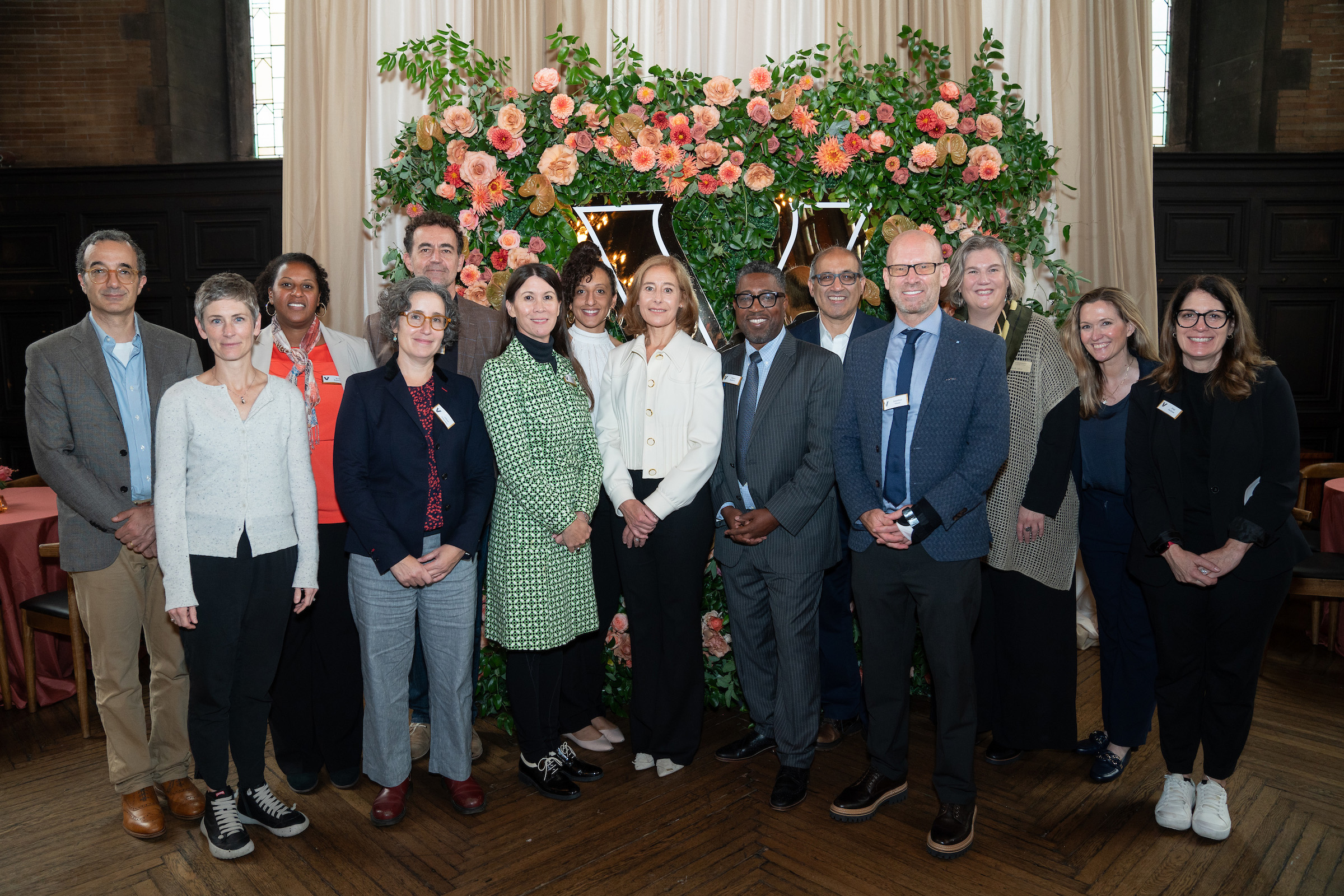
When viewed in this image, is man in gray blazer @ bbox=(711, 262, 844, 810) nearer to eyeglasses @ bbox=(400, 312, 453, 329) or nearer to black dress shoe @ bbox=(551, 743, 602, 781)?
black dress shoe @ bbox=(551, 743, 602, 781)

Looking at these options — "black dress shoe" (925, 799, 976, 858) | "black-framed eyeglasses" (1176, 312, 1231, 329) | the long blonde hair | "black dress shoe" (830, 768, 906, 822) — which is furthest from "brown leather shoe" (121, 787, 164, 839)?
"black-framed eyeglasses" (1176, 312, 1231, 329)

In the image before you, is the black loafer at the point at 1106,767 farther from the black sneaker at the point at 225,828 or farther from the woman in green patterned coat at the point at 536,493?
the black sneaker at the point at 225,828

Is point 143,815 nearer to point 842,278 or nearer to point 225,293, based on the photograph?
point 225,293

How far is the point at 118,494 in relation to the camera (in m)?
2.72

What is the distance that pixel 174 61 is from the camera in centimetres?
611

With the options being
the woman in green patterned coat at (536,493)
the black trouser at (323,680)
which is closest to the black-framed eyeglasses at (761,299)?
the woman in green patterned coat at (536,493)

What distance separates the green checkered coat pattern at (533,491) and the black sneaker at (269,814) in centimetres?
89

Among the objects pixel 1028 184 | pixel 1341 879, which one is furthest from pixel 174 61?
pixel 1341 879

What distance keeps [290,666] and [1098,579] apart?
2988 mm

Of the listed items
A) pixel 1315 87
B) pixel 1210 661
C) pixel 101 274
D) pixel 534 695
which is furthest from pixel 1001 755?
pixel 1315 87

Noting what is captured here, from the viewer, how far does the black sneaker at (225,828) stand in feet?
8.63

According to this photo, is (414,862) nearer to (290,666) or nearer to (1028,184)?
(290,666)

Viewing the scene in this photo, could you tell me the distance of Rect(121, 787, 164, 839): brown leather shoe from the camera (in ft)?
9.07

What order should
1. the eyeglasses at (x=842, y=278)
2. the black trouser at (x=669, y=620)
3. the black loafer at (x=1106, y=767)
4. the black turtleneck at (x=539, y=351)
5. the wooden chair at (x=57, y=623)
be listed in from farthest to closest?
the wooden chair at (x=57, y=623) < the eyeglasses at (x=842, y=278) < the black loafer at (x=1106, y=767) < the black trouser at (x=669, y=620) < the black turtleneck at (x=539, y=351)
